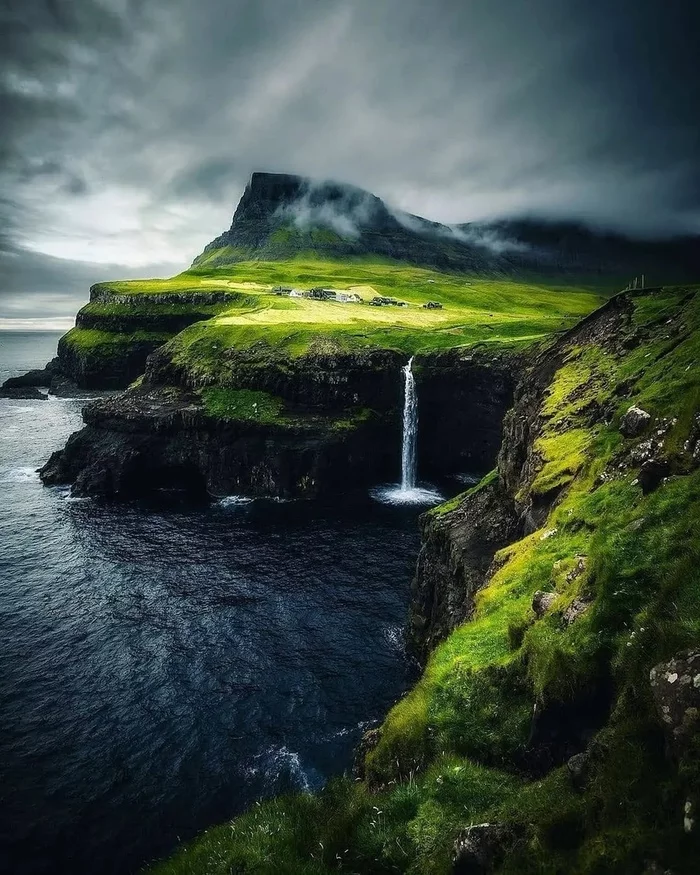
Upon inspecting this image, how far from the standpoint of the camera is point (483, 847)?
9.67 meters

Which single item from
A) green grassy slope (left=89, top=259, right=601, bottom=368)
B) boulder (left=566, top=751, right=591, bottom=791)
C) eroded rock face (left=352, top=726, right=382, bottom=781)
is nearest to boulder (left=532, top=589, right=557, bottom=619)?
boulder (left=566, top=751, right=591, bottom=791)

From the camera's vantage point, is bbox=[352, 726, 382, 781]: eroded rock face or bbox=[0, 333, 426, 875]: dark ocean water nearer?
bbox=[352, 726, 382, 781]: eroded rock face

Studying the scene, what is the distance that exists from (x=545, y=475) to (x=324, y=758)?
19200 mm

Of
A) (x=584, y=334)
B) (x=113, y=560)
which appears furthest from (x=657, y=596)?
(x=113, y=560)

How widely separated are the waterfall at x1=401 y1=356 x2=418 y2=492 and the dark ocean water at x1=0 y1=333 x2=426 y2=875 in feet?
44.8

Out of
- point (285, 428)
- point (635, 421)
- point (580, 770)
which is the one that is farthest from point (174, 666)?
point (285, 428)

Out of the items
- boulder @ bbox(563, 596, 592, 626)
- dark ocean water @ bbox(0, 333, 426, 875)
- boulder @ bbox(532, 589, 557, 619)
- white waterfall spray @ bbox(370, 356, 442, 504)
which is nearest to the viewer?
boulder @ bbox(563, 596, 592, 626)

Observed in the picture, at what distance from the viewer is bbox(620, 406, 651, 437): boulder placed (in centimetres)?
2233

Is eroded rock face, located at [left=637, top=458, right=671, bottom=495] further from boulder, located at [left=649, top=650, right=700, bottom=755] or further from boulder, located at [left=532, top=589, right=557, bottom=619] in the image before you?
boulder, located at [left=649, top=650, right=700, bottom=755]

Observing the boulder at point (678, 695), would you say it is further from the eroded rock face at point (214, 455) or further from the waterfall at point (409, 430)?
the waterfall at point (409, 430)

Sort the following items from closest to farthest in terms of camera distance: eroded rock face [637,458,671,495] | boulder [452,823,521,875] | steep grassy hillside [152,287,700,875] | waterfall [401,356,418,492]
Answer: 1. steep grassy hillside [152,287,700,875]
2. boulder [452,823,521,875]
3. eroded rock face [637,458,671,495]
4. waterfall [401,356,418,492]

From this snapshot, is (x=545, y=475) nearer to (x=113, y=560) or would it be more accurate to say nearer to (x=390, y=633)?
(x=390, y=633)

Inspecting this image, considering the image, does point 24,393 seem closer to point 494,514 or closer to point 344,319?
point 344,319

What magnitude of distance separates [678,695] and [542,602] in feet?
27.1
